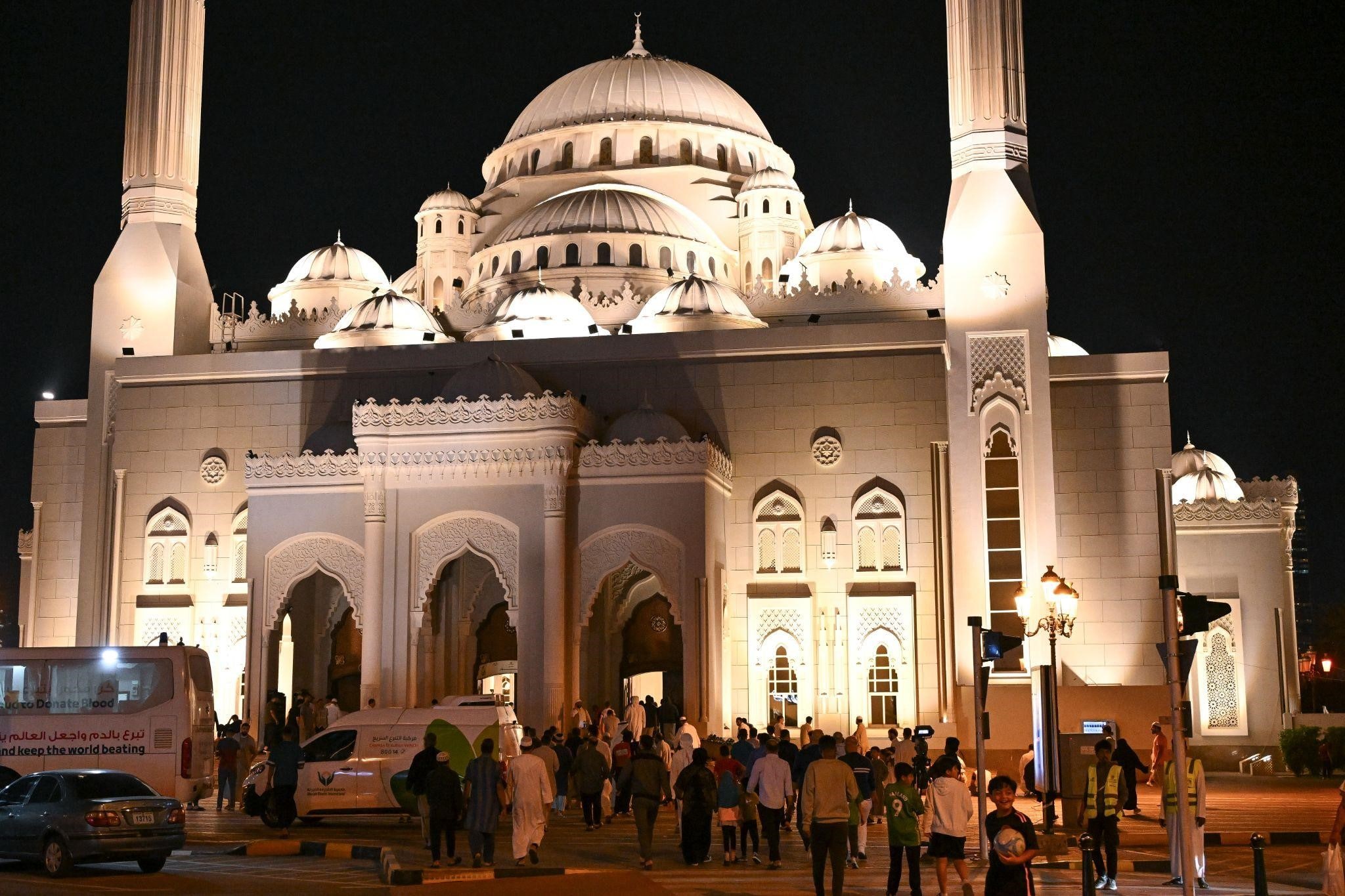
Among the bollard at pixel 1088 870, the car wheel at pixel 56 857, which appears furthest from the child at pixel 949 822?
the car wheel at pixel 56 857

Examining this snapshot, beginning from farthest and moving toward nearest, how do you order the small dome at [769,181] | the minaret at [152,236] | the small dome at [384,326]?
the small dome at [769,181], the small dome at [384,326], the minaret at [152,236]

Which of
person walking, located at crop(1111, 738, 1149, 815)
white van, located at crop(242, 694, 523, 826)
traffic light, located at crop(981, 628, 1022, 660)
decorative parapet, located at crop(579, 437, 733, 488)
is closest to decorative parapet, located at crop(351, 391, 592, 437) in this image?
decorative parapet, located at crop(579, 437, 733, 488)

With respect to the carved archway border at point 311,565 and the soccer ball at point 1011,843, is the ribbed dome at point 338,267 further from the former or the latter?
the soccer ball at point 1011,843

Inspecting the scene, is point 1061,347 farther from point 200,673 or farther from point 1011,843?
point 1011,843

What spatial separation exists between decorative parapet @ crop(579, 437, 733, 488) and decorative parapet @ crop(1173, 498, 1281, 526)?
498 inches

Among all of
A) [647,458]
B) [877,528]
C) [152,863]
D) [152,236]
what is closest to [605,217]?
[152,236]

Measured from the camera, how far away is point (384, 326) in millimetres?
36656

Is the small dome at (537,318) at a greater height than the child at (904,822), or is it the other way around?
the small dome at (537,318)

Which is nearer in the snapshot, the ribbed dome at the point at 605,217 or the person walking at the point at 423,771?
the person walking at the point at 423,771

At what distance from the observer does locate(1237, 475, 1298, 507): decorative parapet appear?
38.3 metres

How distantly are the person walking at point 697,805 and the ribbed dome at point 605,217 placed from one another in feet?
85.8

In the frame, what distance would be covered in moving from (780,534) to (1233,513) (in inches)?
447

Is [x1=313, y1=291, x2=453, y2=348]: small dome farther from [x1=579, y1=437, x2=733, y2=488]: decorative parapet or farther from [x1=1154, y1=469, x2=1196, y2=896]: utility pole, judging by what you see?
[x1=1154, y1=469, x2=1196, y2=896]: utility pole

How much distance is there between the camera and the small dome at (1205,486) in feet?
131
